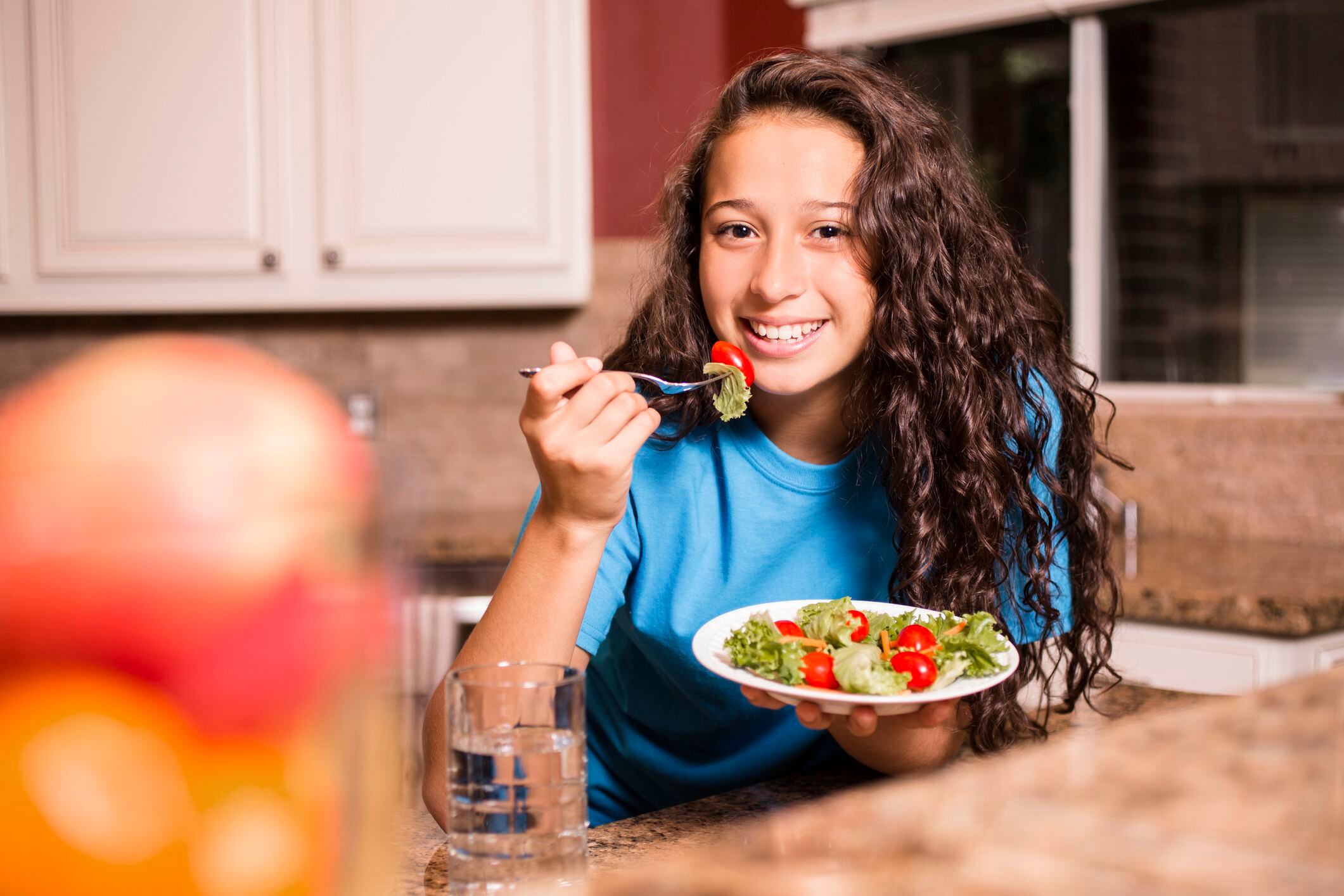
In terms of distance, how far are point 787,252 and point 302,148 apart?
6.64ft

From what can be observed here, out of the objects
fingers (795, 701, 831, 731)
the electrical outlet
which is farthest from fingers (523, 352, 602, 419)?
the electrical outlet

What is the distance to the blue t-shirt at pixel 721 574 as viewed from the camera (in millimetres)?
1289

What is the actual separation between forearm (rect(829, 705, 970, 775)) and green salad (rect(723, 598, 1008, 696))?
8 cm

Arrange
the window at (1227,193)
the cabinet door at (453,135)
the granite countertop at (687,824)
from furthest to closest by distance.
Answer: the cabinet door at (453,135) → the window at (1227,193) → the granite countertop at (687,824)

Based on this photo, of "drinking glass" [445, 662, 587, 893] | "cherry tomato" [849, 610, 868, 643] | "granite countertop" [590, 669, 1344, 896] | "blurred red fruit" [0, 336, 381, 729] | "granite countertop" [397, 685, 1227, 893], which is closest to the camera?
"blurred red fruit" [0, 336, 381, 729]

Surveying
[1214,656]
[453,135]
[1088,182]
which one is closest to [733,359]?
[1214,656]

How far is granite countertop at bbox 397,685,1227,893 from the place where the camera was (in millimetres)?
832

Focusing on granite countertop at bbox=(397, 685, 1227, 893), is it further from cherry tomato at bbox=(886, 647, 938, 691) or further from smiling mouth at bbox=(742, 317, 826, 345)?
smiling mouth at bbox=(742, 317, 826, 345)

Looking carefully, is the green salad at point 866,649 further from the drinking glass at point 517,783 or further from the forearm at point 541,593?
the drinking glass at point 517,783

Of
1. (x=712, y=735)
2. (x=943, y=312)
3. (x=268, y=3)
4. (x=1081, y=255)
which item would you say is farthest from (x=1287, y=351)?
(x=268, y=3)

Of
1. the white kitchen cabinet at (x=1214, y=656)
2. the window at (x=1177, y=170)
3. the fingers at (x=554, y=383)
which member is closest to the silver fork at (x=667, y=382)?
the fingers at (x=554, y=383)

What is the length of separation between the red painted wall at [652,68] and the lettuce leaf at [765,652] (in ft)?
7.99

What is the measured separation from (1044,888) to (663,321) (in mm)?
1237

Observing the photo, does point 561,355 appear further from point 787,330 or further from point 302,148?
point 302,148
